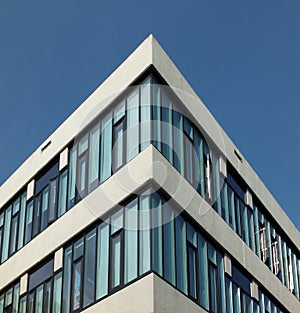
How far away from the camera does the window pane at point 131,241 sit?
17.2 meters

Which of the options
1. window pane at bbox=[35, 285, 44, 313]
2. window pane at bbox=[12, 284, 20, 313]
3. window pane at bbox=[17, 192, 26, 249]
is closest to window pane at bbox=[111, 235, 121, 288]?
window pane at bbox=[35, 285, 44, 313]

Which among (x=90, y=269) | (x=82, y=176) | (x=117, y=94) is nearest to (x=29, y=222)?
(x=82, y=176)

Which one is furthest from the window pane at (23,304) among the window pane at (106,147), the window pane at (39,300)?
the window pane at (106,147)

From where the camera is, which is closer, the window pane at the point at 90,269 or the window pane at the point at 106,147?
the window pane at the point at 90,269

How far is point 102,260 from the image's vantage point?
1845 centimetres

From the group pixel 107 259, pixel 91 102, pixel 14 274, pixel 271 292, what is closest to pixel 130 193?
pixel 107 259

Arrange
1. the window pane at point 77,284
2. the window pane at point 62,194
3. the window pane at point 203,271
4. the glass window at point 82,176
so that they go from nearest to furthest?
the window pane at point 203,271 < the window pane at point 77,284 < the glass window at point 82,176 < the window pane at point 62,194

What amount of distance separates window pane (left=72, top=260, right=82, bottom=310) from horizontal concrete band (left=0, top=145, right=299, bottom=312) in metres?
1.00

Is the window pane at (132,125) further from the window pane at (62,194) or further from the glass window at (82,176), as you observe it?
the window pane at (62,194)

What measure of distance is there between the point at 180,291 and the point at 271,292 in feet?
24.8

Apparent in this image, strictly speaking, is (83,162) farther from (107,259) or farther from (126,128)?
(107,259)

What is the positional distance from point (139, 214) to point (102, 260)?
1.77 metres

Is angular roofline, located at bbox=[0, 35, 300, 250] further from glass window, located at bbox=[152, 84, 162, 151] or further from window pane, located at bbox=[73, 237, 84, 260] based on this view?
window pane, located at bbox=[73, 237, 84, 260]

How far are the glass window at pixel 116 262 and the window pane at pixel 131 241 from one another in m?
0.28
